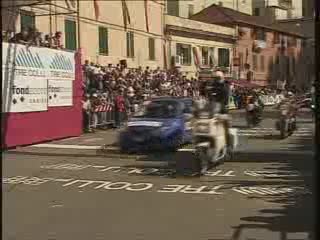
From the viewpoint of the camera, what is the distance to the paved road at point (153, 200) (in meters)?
7.66

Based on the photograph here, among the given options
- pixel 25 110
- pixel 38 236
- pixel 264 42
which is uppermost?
pixel 264 42

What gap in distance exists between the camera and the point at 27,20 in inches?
1051

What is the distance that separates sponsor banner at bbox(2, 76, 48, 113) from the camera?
18.0 m

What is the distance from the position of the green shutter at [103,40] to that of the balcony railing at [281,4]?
2747 cm

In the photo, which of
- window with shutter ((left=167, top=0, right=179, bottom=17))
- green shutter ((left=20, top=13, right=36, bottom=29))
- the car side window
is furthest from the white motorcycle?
window with shutter ((left=167, top=0, right=179, bottom=17))

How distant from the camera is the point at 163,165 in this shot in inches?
575

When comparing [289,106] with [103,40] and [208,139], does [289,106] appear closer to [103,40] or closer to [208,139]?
[208,139]

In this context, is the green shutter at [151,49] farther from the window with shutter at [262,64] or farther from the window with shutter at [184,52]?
the window with shutter at [262,64]

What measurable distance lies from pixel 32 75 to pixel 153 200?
10127 millimetres

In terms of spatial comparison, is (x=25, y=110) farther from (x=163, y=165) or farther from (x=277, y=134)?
(x=277, y=134)

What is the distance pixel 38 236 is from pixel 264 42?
22078 mm

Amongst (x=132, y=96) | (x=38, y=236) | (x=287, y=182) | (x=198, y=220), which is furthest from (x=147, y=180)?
(x=132, y=96)

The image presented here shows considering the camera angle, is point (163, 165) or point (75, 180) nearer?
point (75, 180)

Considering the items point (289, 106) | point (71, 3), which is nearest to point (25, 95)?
point (289, 106)
